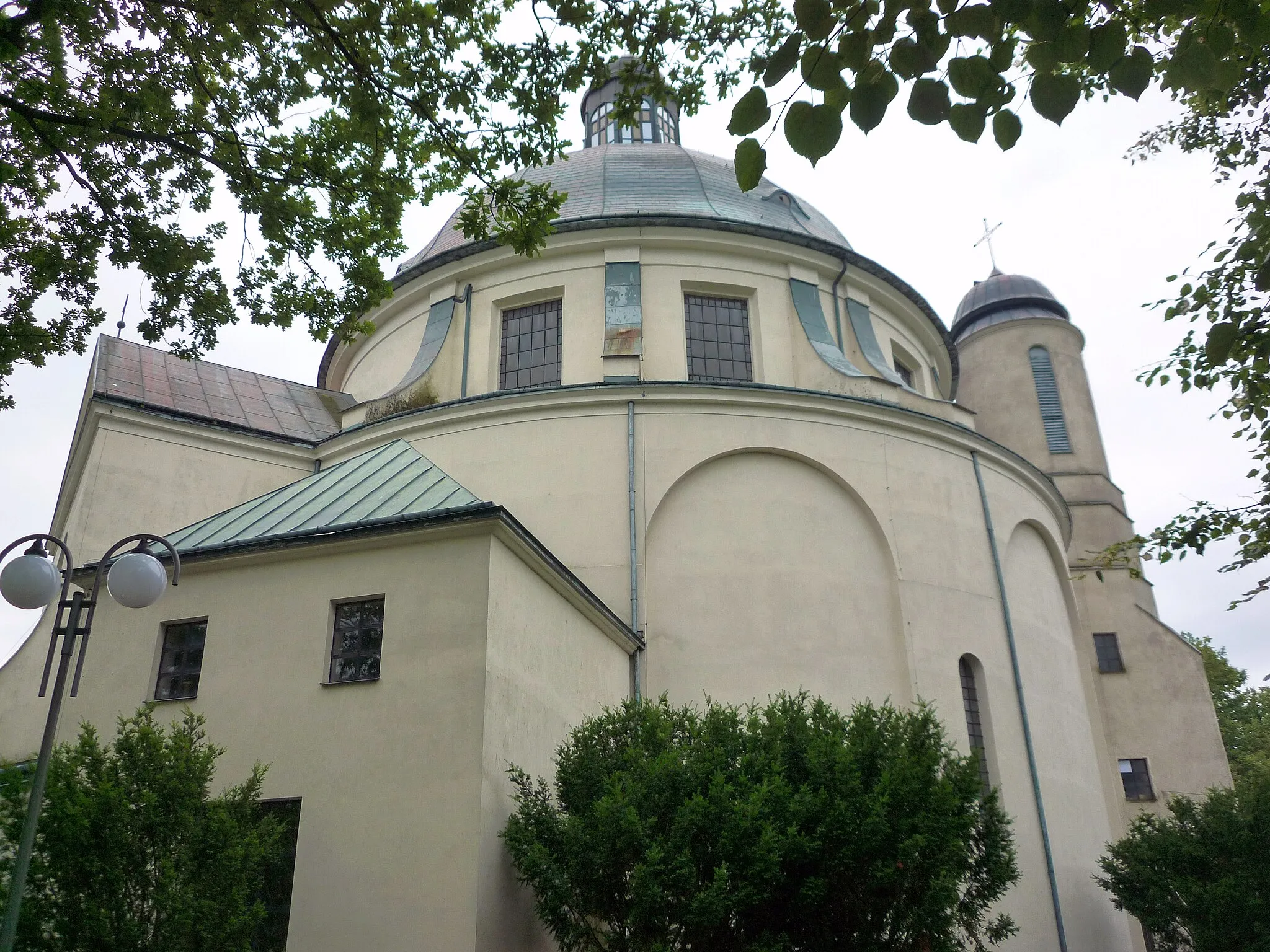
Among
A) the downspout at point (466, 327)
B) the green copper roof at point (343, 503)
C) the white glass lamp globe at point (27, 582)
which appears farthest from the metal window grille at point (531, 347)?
the white glass lamp globe at point (27, 582)

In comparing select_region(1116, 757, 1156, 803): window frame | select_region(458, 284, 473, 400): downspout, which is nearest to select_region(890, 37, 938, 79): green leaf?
select_region(458, 284, 473, 400): downspout

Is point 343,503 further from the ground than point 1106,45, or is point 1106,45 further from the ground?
point 343,503

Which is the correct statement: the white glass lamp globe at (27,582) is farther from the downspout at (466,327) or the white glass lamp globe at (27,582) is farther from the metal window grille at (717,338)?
the metal window grille at (717,338)

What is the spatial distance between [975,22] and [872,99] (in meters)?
0.53

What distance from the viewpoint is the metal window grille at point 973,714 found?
1516 centimetres

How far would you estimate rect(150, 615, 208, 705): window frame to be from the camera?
11273 mm

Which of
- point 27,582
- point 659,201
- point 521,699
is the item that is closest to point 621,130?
point 659,201

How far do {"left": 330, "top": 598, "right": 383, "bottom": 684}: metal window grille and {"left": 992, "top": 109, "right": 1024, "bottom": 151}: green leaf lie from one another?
7.99m

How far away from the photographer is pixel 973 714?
1539 cm

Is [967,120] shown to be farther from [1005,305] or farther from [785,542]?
[1005,305]

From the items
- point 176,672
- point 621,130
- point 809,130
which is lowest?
point 809,130

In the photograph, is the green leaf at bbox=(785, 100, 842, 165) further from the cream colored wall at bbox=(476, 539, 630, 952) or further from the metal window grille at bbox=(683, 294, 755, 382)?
the metal window grille at bbox=(683, 294, 755, 382)

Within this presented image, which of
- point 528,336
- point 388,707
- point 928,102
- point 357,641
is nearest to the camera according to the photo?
point 928,102

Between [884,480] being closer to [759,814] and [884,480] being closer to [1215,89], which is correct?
[759,814]
